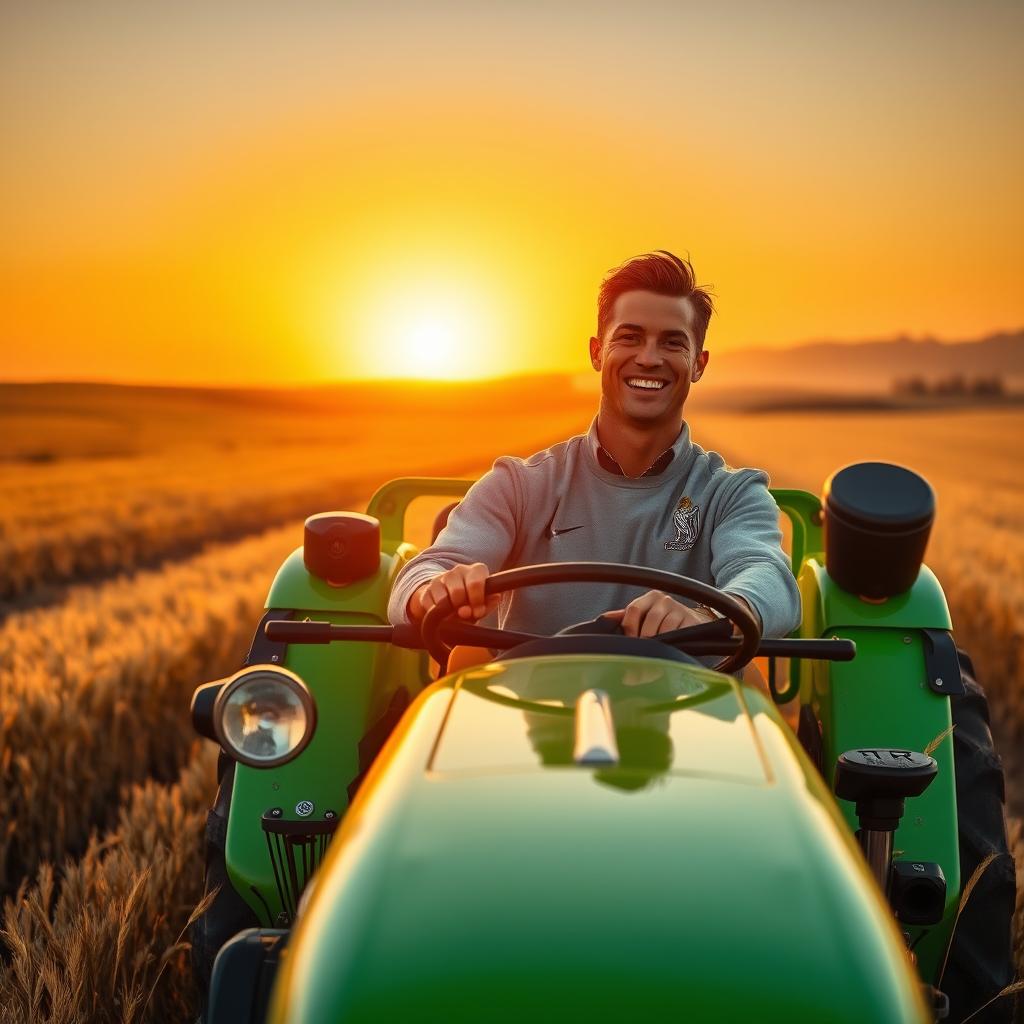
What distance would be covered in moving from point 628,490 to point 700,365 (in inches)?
19.9

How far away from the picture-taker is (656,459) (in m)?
3.49

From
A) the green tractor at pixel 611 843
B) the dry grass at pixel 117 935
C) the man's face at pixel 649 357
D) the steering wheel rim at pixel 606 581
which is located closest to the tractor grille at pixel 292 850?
the green tractor at pixel 611 843

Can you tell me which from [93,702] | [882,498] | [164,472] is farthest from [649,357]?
[164,472]

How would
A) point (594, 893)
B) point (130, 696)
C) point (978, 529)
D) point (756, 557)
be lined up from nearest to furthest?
1. point (594, 893)
2. point (756, 557)
3. point (130, 696)
4. point (978, 529)

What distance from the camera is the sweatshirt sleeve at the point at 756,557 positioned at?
2.67 meters

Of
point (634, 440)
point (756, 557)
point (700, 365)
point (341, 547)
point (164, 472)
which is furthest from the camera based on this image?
point (164, 472)

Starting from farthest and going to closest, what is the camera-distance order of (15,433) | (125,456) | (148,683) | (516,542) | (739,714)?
1. (15,433)
2. (125,456)
3. (148,683)
4. (516,542)
5. (739,714)

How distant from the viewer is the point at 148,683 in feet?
19.4

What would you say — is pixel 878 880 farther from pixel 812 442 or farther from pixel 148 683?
pixel 812 442

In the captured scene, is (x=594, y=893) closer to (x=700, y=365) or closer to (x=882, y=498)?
(x=882, y=498)

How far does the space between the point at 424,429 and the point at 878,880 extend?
61942 mm

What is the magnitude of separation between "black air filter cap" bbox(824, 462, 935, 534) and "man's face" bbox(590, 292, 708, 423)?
34.4 inches

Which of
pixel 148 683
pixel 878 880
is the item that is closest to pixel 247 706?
pixel 878 880

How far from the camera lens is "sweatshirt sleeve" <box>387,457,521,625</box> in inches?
123
